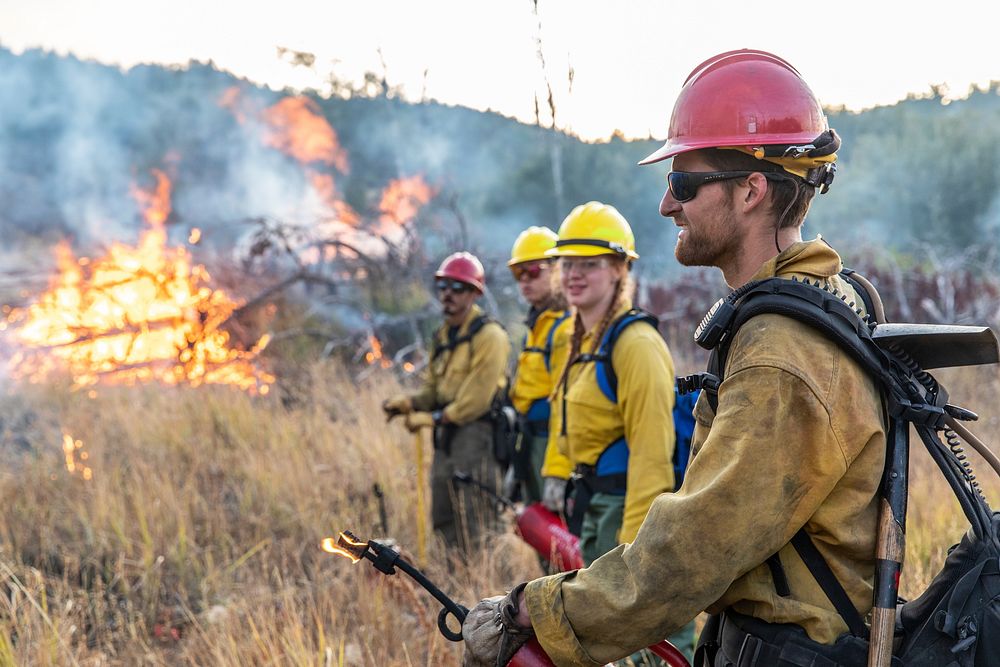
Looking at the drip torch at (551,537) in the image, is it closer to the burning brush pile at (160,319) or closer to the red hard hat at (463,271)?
the red hard hat at (463,271)

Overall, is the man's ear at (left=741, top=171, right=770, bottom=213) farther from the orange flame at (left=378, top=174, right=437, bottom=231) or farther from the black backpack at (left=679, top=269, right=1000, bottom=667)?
the orange flame at (left=378, top=174, right=437, bottom=231)

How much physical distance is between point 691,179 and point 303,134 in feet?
66.6

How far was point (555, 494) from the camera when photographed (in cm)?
373

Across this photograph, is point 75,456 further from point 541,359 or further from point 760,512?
A: point 760,512

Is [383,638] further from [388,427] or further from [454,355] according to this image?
[388,427]

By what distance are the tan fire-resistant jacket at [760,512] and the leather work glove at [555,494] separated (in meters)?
2.17

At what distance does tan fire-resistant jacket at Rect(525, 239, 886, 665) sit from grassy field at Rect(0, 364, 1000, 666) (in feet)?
4.64

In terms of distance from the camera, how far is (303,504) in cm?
540

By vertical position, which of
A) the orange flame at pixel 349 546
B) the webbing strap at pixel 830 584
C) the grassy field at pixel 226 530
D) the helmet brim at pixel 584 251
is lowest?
the grassy field at pixel 226 530

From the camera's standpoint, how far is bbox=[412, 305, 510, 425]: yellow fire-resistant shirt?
507 centimetres

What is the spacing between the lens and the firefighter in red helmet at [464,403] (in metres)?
5.09

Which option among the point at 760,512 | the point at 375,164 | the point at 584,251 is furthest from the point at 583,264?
the point at 375,164

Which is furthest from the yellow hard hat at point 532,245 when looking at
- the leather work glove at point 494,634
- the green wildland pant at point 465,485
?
the leather work glove at point 494,634

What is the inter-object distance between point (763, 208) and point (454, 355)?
3835mm
